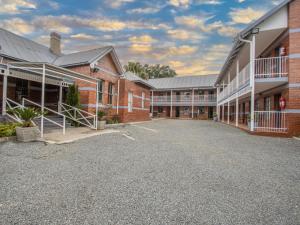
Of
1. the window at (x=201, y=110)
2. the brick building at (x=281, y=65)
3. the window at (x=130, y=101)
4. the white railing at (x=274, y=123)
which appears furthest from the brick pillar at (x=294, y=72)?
the window at (x=201, y=110)

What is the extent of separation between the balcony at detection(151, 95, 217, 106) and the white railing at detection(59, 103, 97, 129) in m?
23.5

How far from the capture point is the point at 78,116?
1212 cm

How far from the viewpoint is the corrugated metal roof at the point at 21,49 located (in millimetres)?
10883

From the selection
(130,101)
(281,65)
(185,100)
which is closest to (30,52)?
(130,101)

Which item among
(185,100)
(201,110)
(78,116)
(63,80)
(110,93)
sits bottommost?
(78,116)

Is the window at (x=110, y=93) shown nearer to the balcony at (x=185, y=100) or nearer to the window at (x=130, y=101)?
the window at (x=130, y=101)

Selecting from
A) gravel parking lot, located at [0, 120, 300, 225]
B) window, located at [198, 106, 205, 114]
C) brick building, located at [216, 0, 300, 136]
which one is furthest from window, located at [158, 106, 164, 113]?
gravel parking lot, located at [0, 120, 300, 225]

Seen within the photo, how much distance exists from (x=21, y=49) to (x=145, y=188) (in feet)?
46.2

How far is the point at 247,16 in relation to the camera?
13.8m

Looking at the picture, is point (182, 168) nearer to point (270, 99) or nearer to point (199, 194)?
point (199, 194)

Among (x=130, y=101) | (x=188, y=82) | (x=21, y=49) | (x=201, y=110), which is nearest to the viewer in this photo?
(x=21, y=49)

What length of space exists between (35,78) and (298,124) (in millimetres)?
15826

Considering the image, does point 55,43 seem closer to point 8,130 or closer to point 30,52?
point 30,52

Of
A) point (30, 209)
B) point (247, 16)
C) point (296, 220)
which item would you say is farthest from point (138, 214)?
point (247, 16)
